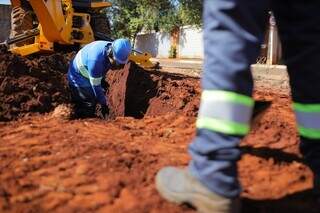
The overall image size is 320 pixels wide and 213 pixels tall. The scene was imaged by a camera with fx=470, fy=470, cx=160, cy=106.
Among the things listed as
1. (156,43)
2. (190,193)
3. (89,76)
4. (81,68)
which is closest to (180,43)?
(156,43)

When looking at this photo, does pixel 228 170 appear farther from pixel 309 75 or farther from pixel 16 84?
pixel 16 84

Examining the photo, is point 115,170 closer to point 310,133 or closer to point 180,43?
point 310,133

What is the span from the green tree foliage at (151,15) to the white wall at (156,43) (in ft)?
1.97

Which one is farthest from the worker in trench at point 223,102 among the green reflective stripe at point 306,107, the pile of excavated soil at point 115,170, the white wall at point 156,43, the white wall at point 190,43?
the white wall at point 156,43

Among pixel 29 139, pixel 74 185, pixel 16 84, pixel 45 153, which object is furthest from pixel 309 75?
pixel 16 84

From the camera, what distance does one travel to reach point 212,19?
2.15 metres

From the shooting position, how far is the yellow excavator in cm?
944

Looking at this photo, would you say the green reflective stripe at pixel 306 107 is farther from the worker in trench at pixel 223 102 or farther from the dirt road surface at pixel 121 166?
the worker in trench at pixel 223 102

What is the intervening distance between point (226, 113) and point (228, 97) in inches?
2.8

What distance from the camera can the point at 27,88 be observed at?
20.9ft

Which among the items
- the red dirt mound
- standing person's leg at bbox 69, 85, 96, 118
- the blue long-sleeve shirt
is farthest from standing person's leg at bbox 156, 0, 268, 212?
standing person's leg at bbox 69, 85, 96, 118

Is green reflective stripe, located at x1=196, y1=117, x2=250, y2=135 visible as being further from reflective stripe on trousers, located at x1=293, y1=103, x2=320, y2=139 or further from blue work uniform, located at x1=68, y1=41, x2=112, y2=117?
blue work uniform, located at x1=68, y1=41, x2=112, y2=117

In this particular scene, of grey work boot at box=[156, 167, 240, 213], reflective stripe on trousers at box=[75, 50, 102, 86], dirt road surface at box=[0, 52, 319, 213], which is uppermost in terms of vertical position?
reflective stripe on trousers at box=[75, 50, 102, 86]

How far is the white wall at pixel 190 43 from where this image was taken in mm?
28906
